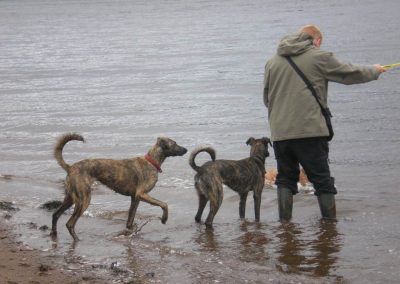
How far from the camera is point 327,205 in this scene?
9.19 meters

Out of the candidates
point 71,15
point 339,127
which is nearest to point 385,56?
point 339,127

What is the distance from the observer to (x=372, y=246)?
27.6 feet

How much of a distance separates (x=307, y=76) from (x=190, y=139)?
804cm

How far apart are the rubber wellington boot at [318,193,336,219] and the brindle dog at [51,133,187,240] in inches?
72.7

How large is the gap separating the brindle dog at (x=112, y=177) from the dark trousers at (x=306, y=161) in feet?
4.59

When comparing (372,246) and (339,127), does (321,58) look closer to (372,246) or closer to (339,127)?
(372,246)

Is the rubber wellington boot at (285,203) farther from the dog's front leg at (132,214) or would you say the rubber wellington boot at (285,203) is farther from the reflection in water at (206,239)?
the dog's front leg at (132,214)

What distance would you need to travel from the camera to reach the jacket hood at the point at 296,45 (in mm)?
8398

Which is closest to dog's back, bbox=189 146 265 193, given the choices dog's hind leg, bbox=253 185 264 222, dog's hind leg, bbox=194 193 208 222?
dog's hind leg, bbox=253 185 264 222

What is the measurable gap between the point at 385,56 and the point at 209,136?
12249 millimetres

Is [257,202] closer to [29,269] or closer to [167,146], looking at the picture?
[167,146]

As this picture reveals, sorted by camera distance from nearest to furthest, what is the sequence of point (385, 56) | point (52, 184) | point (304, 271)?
point (304, 271)
point (52, 184)
point (385, 56)

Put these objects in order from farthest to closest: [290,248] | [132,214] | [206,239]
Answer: [132,214] → [206,239] → [290,248]

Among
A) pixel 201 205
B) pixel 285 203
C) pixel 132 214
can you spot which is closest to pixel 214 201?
pixel 201 205
